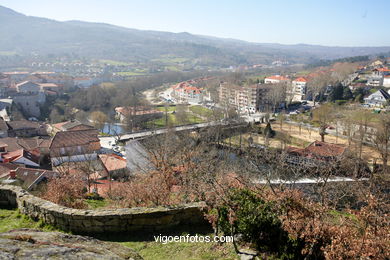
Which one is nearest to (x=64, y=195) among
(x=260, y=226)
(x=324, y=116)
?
(x=260, y=226)

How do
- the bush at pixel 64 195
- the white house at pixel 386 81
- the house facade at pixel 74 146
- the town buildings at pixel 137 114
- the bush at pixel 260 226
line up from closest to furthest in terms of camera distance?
1. the bush at pixel 260 226
2. the bush at pixel 64 195
3. the house facade at pixel 74 146
4. the town buildings at pixel 137 114
5. the white house at pixel 386 81

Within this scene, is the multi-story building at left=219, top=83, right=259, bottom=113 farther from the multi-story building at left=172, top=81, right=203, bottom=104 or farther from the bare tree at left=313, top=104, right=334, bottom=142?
the bare tree at left=313, top=104, right=334, bottom=142

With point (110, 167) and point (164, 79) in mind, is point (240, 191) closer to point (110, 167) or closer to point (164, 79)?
point (110, 167)

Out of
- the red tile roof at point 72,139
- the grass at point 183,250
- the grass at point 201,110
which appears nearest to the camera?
the grass at point 183,250

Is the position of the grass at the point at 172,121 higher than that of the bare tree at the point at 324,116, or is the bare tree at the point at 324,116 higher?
the bare tree at the point at 324,116

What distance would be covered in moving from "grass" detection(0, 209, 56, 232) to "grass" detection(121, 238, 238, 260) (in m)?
1.98

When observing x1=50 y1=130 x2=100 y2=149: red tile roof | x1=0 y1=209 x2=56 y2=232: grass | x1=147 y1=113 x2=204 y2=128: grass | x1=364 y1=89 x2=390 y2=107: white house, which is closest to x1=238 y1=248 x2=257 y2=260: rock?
x1=0 y1=209 x2=56 y2=232: grass

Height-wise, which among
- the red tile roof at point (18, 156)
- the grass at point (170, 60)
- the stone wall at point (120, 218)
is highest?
the grass at point (170, 60)

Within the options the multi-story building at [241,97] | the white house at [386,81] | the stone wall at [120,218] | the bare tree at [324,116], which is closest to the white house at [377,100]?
the bare tree at [324,116]

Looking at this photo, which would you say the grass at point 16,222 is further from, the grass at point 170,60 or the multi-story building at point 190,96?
the grass at point 170,60

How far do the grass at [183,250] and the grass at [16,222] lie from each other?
77.8 inches

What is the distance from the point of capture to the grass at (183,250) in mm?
5293

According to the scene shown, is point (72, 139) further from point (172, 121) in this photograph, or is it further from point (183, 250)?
point (183, 250)

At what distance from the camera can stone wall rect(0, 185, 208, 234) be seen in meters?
6.07
